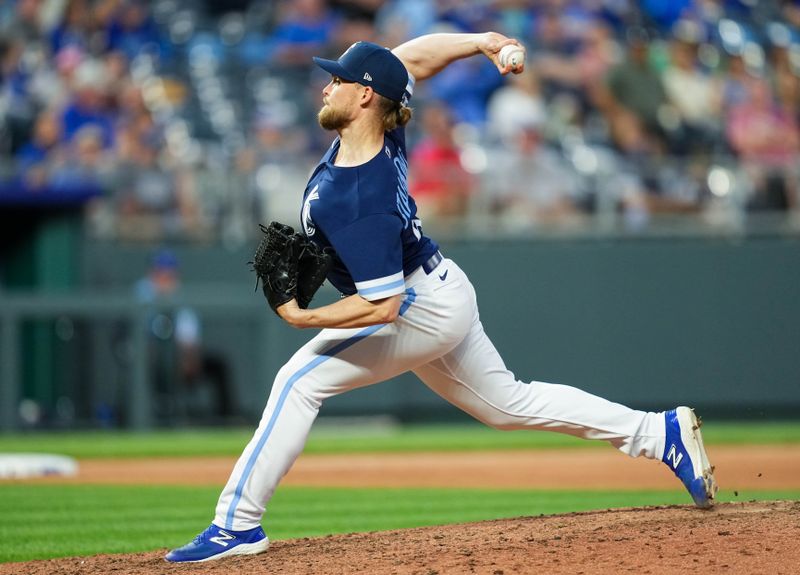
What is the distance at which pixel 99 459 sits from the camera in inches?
428

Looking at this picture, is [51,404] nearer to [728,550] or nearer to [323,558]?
[323,558]

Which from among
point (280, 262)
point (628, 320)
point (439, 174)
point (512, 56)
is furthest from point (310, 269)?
point (628, 320)

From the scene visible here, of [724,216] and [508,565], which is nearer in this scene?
[508,565]

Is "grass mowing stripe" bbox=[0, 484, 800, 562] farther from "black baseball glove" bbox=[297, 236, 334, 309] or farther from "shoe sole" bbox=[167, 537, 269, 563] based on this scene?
"black baseball glove" bbox=[297, 236, 334, 309]

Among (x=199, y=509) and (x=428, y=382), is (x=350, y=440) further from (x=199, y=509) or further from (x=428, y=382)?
(x=428, y=382)

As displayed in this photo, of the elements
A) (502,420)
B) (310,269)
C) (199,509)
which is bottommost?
(199,509)

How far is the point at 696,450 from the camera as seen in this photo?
5.16 metres

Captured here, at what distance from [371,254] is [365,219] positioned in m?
0.13

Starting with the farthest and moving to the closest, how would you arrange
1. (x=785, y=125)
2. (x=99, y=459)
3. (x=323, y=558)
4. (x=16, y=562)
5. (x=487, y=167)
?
1. (x=785, y=125)
2. (x=487, y=167)
3. (x=99, y=459)
4. (x=16, y=562)
5. (x=323, y=558)

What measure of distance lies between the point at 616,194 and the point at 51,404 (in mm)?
6166

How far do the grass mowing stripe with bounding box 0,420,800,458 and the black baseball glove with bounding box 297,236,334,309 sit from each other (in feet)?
21.6

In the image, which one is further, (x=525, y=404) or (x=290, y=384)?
(x=525, y=404)

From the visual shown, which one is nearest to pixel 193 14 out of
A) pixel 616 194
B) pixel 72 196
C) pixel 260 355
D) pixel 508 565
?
pixel 72 196

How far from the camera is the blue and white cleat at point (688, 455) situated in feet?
16.9
